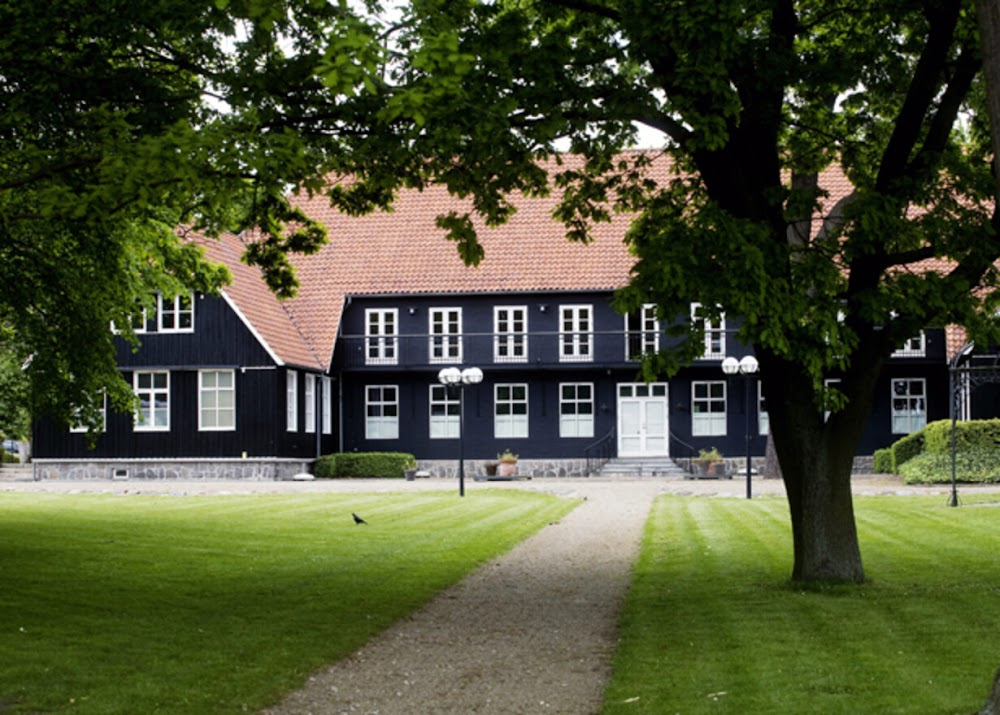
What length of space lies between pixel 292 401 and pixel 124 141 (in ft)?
102

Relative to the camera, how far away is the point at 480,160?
504 inches

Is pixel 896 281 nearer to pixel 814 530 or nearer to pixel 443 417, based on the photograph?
pixel 814 530

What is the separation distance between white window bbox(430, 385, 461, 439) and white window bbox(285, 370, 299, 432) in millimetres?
4861

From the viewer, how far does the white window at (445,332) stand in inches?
1718

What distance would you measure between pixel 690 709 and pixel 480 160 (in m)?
6.25

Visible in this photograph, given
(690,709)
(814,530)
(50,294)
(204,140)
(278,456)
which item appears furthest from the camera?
(278,456)

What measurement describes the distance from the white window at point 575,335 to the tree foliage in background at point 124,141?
24.5 meters

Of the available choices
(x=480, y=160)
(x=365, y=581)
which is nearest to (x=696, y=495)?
(x=365, y=581)

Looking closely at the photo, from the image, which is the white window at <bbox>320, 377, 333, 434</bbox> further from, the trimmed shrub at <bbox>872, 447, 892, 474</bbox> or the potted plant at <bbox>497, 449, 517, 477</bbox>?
the trimmed shrub at <bbox>872, 447, 892, 474</bbox>

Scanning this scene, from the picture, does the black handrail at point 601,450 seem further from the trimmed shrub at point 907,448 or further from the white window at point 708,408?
the trimmed shrub at point 907,448

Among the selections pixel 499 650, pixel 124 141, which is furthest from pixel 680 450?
pixel 124 141

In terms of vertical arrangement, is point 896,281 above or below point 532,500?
above

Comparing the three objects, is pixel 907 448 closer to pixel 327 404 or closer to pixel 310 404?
pixel 310 404

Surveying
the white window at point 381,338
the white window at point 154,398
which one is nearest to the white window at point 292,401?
the white window at point 381,338
